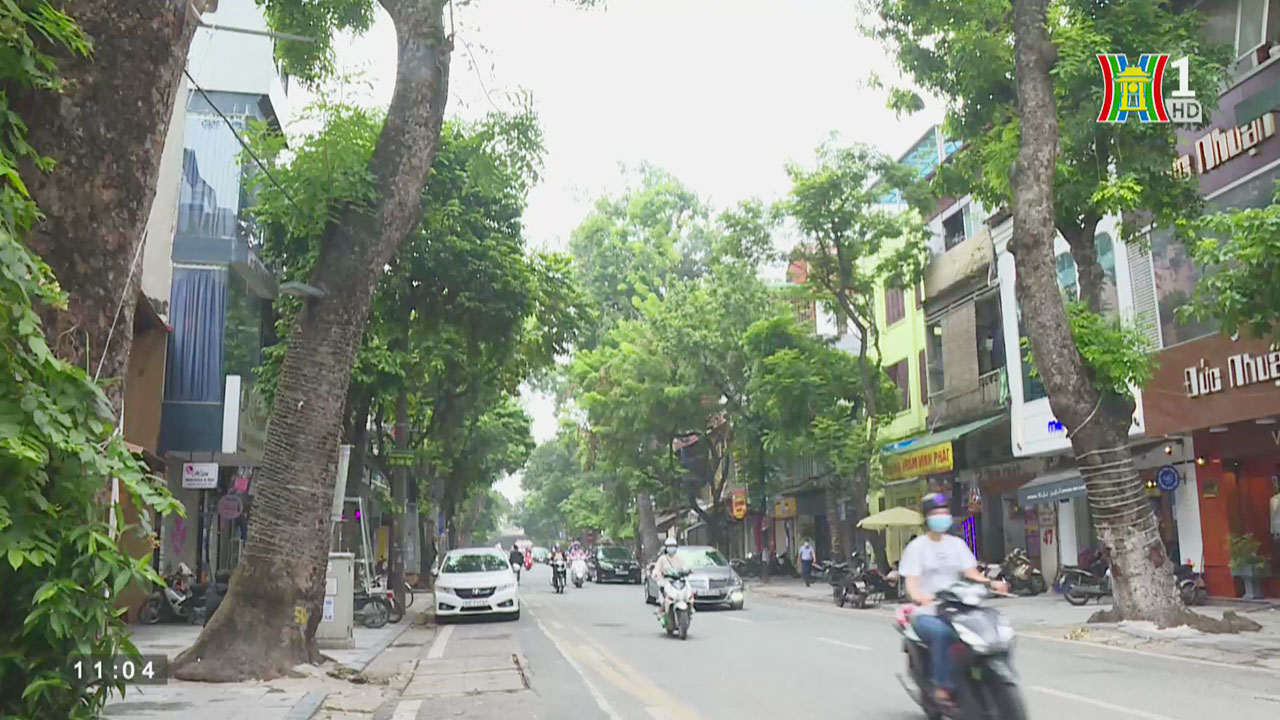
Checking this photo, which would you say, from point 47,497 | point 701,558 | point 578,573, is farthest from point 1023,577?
point 47,497

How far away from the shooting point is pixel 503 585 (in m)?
20.9

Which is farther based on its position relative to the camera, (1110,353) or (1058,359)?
(1058,359)

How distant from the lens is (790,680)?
10227 mm

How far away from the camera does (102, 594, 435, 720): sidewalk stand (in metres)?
8.52

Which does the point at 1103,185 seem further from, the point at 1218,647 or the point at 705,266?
the point at 705,266

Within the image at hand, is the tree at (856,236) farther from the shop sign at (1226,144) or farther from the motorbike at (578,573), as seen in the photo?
the motorbike at (578,573)

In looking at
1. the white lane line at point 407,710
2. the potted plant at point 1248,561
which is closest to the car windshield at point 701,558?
the potted plant at point 1248,561

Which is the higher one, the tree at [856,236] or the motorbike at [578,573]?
the tree at [856,236]

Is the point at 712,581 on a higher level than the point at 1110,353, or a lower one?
lower

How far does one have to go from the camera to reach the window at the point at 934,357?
30.7 metres

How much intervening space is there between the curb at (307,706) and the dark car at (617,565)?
110 feet

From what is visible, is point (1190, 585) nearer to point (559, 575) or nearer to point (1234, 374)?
point (1234, 374)

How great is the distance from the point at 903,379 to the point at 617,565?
16.1 m

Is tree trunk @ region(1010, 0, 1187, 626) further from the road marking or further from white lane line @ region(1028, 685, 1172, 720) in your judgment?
white lane line @ region(1028, 685, 1172, 720)
